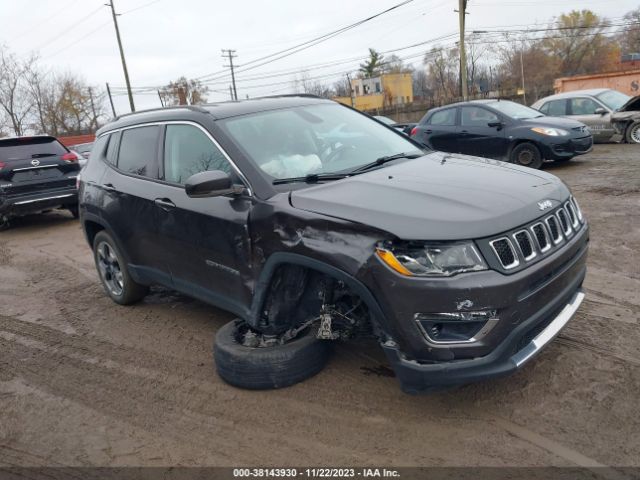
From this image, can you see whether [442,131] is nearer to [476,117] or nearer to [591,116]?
[476,117]

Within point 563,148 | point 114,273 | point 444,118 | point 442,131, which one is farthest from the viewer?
point 444,118

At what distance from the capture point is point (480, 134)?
1110 cm

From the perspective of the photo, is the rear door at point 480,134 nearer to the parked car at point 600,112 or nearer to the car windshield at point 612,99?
the parked car at point 600,112

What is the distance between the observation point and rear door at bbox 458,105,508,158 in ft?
35.7

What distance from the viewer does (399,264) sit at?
264 centimetres

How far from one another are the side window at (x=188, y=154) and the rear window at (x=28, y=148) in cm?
700

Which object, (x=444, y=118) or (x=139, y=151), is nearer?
(x=139, y=151)

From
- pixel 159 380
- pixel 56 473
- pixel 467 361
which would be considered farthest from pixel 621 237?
pixel 56 473

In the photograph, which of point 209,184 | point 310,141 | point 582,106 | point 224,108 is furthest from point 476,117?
point 209,184

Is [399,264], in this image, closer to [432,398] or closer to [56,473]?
[432,398]

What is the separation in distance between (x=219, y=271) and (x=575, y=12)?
231 ft

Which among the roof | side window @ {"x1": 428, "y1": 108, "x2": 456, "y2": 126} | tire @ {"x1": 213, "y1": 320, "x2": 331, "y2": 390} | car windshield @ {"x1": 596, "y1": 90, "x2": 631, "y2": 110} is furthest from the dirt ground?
car windshield @ {"x1": 596, "y1": 90, "x2": 631, "y2": 110}

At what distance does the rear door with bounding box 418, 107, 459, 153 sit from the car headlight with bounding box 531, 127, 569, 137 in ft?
5.63

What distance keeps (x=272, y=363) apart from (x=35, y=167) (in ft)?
27.2
